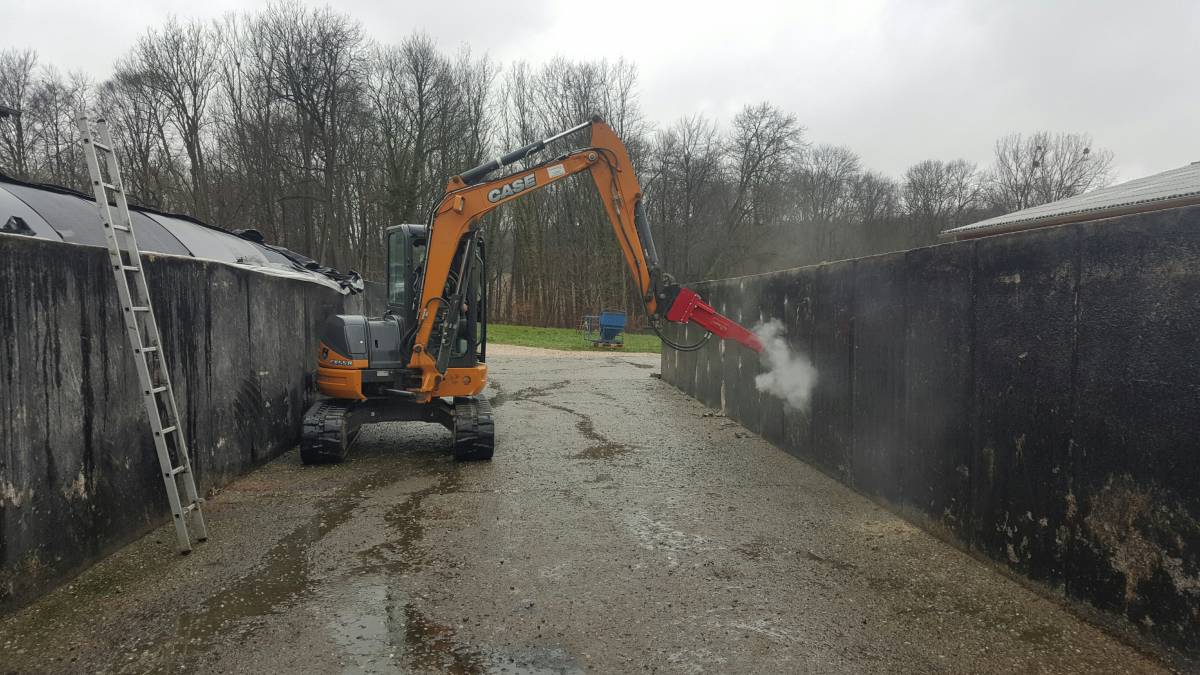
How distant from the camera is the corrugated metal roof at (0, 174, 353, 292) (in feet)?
22.4

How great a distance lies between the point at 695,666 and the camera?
10.6 ft

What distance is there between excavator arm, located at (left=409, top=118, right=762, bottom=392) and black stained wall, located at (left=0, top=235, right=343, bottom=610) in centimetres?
183

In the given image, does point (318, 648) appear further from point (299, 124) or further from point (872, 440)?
point (299, 124)

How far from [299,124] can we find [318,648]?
112 feet

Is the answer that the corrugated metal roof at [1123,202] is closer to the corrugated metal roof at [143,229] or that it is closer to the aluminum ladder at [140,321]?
the aluminum ladder at [140,321]

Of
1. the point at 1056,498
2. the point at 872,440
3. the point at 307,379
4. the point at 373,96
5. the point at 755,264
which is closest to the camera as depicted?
the point at 1056,498

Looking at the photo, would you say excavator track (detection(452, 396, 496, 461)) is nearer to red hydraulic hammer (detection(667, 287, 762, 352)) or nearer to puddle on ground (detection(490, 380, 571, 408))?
red hydraulic hammer (detection(667, 287, 762, 352))

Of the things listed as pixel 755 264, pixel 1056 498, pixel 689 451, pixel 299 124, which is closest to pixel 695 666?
pixel 1056 498

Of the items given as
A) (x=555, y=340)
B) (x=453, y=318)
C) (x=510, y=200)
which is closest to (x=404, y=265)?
(x=453, y=318)

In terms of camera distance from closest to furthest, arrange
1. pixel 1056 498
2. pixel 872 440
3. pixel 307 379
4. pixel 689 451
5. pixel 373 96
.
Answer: pixel 1056 498 < pixel 872 440 < pixel 689 451 < pixel 307 379 < pixel 373 96

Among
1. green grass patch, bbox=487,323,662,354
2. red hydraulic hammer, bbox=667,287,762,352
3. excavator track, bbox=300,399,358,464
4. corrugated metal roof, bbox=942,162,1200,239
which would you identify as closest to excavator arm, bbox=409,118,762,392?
red hydraulic hammer, bbox=667,287,762,352

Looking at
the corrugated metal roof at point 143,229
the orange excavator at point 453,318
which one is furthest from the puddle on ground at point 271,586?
the corrugated metal roof at point 143,229

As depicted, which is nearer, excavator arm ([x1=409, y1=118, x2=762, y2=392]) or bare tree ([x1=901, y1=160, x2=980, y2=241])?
excavator arm ([x1=409, y1=118, x2=762, y2=392])

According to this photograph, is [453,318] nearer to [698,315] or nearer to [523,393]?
[698,315]
